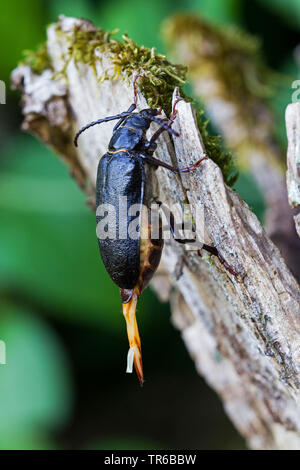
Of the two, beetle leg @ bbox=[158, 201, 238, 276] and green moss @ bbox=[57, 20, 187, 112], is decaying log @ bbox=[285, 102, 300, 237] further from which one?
green moss @ bbox=[57, 20, 187, 112]

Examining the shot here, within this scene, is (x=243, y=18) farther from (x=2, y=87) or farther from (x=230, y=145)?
(x=2, y=87)

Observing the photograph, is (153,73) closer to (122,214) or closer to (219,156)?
(219,156)

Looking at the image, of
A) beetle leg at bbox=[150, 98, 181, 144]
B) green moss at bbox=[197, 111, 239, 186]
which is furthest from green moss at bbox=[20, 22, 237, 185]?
beetle leg at bbox=[150, 98, 181, 144]

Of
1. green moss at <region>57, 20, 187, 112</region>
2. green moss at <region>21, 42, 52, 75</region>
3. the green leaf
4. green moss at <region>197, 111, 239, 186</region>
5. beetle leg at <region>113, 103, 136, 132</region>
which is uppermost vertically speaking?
green moss at <region>21, 42, 52, 75</region>

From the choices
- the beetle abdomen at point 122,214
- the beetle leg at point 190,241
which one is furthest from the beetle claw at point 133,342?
the beetle leg at point 190,241

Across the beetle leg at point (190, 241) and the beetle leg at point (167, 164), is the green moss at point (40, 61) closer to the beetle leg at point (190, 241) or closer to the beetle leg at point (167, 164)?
the beetle leg at point (167, 164)
